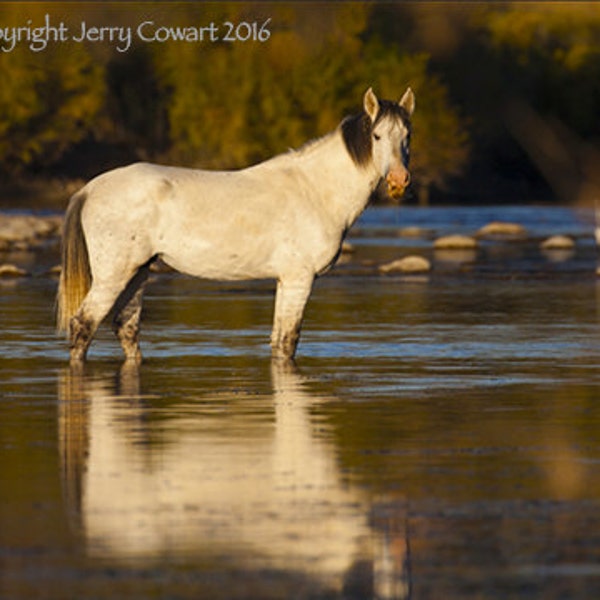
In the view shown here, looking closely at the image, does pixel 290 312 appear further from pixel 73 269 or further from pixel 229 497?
pixel 229 497

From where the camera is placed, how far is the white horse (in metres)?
15.5

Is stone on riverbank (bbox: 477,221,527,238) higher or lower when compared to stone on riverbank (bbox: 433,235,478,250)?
higher

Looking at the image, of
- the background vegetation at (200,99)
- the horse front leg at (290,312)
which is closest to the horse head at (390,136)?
the horse front leg at (290,312)

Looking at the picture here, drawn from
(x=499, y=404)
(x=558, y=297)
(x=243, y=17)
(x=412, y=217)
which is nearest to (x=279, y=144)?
(x=243, y=17)

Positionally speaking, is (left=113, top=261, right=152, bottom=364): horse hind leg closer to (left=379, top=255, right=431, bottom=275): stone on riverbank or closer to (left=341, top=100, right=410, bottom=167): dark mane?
(left=341, top=100, right=410, bottom=167): dark mane

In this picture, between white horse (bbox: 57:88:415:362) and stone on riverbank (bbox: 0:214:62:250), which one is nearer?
white horse (bbox: 57:88:415:362)

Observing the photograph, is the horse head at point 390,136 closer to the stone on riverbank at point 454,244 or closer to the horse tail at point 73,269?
the horse tail at point 73,269

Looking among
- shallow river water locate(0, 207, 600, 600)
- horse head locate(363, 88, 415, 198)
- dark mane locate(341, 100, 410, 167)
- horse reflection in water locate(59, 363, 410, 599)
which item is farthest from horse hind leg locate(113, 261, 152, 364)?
horse reflection in water locate(59, 363, 410, 599)

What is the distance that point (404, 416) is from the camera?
12.0 m

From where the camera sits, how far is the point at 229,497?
29.3 feet

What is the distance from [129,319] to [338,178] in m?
1.95

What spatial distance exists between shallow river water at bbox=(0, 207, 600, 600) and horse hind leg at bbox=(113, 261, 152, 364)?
0.16 m

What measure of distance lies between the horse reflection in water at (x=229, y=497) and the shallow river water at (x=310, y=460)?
0.02 meters

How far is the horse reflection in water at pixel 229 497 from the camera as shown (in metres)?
7.53
